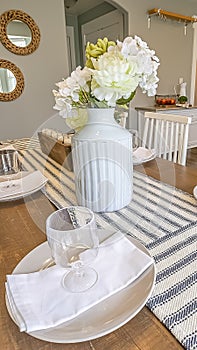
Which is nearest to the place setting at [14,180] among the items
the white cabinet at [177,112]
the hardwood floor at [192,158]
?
the white cabinet at [177,112]

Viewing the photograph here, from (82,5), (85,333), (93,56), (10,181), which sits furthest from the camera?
(82,5)

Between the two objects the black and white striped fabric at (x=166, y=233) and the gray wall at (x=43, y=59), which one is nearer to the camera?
the black and white striped fabric at (x=166, y=233)

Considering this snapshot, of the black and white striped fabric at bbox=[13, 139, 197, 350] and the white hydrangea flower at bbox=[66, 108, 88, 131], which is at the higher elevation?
the white hydrangea flower at bbox=[66, 108, 88, 131]

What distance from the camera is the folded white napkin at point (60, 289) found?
445mm

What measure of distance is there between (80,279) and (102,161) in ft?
1.21

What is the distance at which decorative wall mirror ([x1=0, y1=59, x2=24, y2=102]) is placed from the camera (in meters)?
2.83

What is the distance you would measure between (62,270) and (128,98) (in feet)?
1.66

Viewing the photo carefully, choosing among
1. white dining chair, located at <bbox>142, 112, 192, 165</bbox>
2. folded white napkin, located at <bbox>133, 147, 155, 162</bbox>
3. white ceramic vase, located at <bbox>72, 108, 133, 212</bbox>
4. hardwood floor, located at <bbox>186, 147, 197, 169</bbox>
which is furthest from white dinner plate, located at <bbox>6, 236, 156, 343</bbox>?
hardwood floor, located at <bbox>186, 147, 197, 169</bbox>

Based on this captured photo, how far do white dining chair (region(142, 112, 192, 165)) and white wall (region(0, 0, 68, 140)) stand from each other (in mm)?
1864

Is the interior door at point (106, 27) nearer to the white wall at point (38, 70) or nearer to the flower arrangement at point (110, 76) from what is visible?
the white wall at point (38, 70)

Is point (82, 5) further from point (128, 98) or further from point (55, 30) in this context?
point (128, 98)

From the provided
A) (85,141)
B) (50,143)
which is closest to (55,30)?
(50,143)

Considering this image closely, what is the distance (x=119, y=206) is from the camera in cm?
84

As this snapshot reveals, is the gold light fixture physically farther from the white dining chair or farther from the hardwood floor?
the white dining chair
